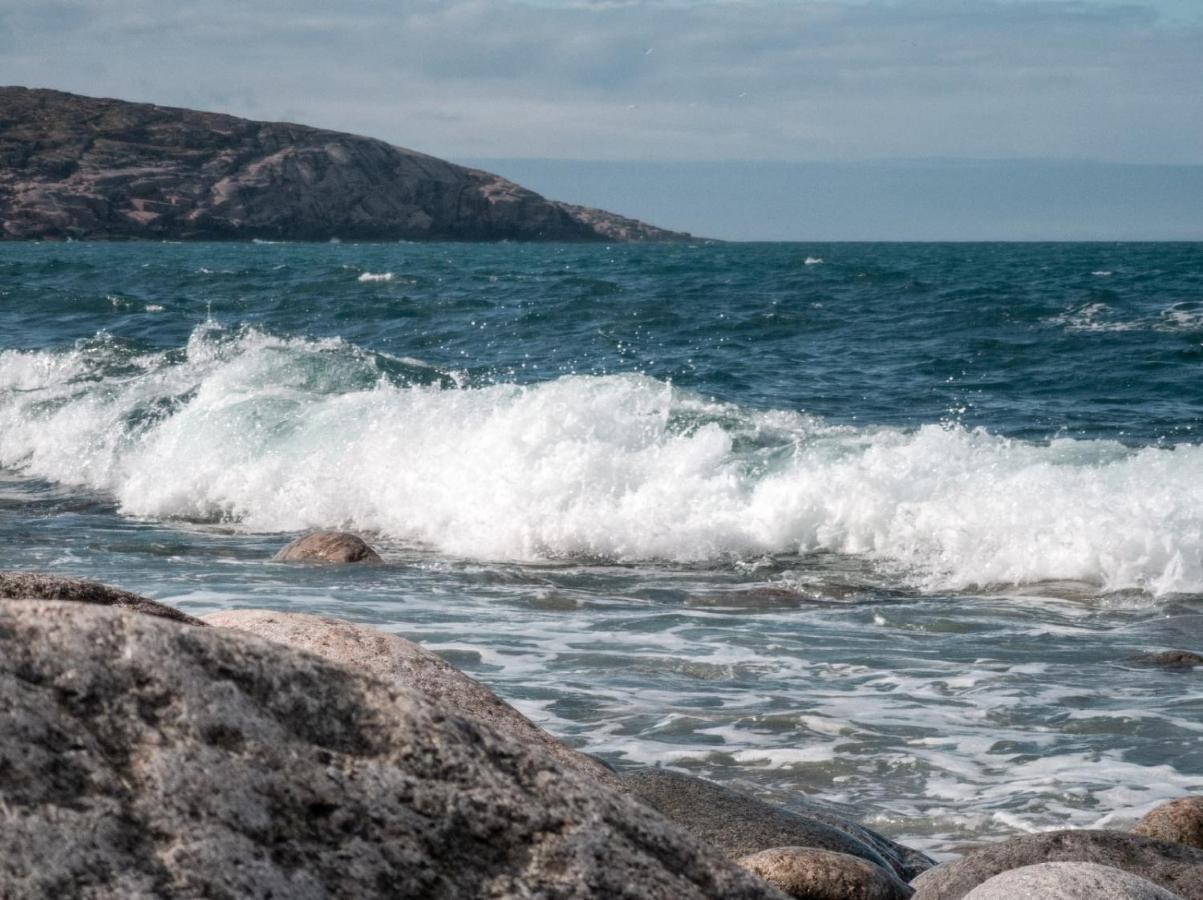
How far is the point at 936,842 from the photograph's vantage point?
17.1 ft

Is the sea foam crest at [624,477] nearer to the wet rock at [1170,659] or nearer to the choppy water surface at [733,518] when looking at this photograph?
the choppy water surface at [733,518]

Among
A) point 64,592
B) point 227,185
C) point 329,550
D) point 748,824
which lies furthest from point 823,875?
point 227,185

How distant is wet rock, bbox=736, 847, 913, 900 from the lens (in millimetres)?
3896

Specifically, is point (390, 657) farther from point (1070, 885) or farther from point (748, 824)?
point (1070, 885)

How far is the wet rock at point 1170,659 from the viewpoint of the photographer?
25.4 ft

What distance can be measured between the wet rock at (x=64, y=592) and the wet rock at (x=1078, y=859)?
6.91 ft

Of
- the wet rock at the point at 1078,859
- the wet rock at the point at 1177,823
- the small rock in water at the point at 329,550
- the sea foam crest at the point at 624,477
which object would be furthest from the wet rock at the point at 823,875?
the small rock in water at the point at 329,550

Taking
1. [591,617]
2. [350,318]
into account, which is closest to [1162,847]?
A: [591,617]

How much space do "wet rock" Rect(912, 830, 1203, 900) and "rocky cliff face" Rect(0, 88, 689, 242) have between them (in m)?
97.4

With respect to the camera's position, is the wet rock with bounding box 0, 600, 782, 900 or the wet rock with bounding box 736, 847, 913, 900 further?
the wet rock with bounding box 736, 847, 913, 900

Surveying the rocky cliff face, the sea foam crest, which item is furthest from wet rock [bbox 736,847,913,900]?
the rocky cliff face

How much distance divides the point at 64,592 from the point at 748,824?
2551 millimetres

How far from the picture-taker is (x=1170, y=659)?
7.84 meters

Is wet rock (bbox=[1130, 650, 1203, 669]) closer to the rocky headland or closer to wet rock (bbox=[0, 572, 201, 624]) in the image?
wet rock (bbox=[0, 572, 201, 624])
